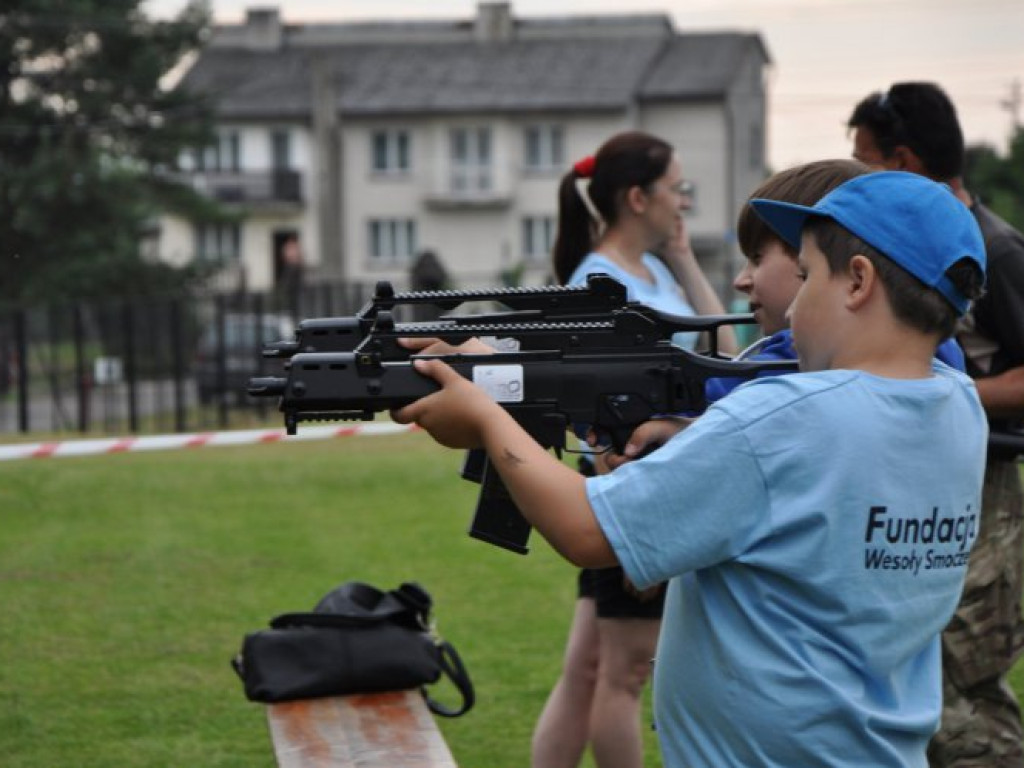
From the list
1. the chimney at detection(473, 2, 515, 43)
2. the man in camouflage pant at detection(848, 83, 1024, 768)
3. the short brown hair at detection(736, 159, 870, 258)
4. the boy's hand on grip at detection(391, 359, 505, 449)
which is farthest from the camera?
the chimney at detection(473, 2, 515, 43)

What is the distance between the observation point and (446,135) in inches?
3073

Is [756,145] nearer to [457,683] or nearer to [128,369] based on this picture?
[128,369]

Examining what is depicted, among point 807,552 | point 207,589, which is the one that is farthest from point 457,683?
point 207,589

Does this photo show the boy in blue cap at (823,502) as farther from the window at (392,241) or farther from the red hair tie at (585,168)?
the window at (392,241)

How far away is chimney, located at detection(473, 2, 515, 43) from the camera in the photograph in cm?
7981

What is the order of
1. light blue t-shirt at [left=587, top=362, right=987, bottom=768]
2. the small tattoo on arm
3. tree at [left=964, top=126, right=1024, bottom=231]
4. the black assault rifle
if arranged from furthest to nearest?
tree at [left=964, top=126, right=1024, bottom=231]
the black assault rifle
the small tattoo on arm
light blue t-shirt at [left=587, top=362, right=987, bottom=768]

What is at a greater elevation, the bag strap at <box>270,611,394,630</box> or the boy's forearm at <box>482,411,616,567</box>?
the boy's forearm at <box>482,411,616,567</box>

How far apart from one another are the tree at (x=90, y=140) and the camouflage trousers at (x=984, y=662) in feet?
130

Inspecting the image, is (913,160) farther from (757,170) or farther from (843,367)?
(757,170)

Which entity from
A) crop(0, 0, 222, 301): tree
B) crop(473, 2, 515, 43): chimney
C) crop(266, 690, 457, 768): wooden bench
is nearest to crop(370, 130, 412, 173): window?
crop(473, 2, 515, 43): chimney

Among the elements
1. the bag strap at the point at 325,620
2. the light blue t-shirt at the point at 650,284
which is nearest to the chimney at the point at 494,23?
the light blue t-shirt at the point at 650,284

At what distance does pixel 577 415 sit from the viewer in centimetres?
351

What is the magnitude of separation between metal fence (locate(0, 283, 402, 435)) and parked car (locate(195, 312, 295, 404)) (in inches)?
0.6

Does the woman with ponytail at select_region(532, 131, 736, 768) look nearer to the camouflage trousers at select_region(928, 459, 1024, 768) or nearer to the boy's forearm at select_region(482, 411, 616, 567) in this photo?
the camouflage trousers at select_region(928, 459, 1024, 768)
